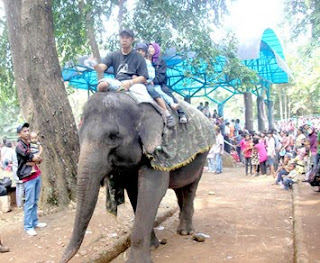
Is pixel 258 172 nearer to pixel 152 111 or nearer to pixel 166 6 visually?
pixel 166 6

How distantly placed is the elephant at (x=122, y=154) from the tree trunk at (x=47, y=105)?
2.82m

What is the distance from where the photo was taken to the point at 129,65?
453 centimetres

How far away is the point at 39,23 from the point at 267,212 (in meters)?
5.68

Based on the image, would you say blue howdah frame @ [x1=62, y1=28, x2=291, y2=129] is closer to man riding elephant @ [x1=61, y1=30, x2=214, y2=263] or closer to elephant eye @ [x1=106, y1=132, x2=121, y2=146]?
man riding elephant @ [x1=61, y1=30, x2=214, y2=263]

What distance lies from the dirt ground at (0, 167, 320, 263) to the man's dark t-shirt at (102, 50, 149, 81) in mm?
2219

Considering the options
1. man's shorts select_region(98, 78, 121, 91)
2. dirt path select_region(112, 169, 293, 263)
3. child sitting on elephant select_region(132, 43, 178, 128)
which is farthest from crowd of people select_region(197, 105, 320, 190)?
man's shorts select_region(98, 78, 121, 91)

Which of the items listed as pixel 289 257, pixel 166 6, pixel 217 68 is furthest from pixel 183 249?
pixel 217 68

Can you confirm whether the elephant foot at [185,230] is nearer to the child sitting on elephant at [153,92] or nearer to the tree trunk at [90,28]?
the child sitting on elephant at [153,92]

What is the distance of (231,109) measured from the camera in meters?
54.1

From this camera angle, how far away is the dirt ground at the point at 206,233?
4.77 metres

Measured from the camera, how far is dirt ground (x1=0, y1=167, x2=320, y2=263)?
4.77m

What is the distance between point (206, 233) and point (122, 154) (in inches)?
105

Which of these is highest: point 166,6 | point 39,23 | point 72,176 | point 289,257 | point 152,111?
point 166,6

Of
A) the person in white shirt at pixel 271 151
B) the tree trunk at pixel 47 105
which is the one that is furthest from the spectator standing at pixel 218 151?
the tree trunk at pixel 47 105
